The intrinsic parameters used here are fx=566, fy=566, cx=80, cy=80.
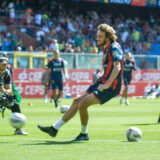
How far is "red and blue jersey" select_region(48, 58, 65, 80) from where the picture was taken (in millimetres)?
25312

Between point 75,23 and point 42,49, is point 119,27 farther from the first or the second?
point 42,49

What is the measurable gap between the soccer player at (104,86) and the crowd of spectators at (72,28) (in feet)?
78.5

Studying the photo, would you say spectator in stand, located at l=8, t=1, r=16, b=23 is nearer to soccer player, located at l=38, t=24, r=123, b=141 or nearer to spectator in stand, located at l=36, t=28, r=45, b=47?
spectator in stand, located at l=36, t=28, r=45, b=47

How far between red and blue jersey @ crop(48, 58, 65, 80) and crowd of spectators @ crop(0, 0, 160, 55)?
32.0 feet

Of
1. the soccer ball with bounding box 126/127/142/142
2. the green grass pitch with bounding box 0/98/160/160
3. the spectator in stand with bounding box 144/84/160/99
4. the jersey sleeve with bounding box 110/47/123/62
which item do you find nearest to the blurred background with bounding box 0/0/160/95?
the spectator in stand with bounding box 144/84/160/99

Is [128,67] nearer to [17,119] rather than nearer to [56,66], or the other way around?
[56,66]

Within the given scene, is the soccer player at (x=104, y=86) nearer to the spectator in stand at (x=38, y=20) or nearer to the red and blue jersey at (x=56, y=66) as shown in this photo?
the red and blue jersey at (x=56, y=66)

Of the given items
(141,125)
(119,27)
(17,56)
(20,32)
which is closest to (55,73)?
(17,56)

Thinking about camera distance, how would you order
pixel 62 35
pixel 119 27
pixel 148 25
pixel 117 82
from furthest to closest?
pixel 148 25 < pixel 119 27 < pixel 62 35 < pixel 117 82

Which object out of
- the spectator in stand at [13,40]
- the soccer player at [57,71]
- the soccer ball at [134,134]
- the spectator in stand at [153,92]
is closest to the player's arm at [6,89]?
the soccer ball at [134,134]

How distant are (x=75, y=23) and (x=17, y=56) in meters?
12.4

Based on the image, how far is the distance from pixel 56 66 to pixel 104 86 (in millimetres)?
14730

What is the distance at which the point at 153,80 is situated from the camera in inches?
1563

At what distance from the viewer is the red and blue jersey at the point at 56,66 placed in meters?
25.3
